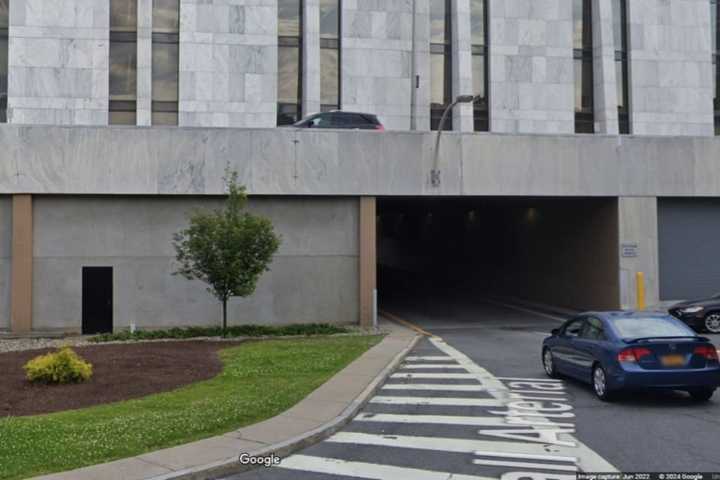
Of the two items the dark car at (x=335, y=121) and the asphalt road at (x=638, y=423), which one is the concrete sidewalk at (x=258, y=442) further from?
the dark car at (x=335, y=121)

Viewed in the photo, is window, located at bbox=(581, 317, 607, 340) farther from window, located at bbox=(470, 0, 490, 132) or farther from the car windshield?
window, located at bbox=(470, 0, 490, 132)

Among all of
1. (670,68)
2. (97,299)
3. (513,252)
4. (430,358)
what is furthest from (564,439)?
(670,68)

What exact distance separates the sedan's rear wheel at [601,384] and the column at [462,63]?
82.8ft

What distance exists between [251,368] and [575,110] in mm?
28533

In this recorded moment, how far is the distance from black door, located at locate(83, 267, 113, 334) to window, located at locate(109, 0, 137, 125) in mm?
12662

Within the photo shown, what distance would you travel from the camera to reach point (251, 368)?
14.8 meters

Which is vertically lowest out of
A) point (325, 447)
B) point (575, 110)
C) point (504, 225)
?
point (325, 447)

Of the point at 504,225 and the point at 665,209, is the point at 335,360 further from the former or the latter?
the point at 504,225

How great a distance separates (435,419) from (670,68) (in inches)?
1333

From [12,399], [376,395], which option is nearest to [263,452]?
[376,395]

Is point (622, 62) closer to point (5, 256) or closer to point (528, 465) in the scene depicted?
point (5, 256)

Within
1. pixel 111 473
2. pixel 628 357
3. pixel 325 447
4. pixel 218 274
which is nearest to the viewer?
pixel 111 473

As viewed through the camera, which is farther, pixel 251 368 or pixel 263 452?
pixel 251 368

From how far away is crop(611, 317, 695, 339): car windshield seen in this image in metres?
11.6
